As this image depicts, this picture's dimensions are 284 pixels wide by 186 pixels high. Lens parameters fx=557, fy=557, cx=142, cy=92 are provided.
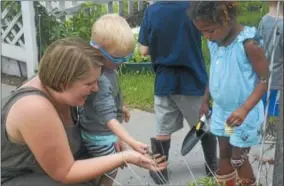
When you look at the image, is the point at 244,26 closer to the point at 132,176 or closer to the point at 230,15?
the point at 230,15

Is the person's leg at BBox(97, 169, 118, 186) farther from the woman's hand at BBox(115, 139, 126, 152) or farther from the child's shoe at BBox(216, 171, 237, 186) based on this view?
the child's shoe at BBox(216, 171, 237, 186)

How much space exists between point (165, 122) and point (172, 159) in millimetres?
207

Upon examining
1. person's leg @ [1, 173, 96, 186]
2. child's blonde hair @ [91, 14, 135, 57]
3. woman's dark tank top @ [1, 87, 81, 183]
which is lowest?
person's leg @ [1, 173, 96, 186]

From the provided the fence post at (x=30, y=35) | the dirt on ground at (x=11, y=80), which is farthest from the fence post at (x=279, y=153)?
the fence post at (x=30, y=35)

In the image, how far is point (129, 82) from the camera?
344cm

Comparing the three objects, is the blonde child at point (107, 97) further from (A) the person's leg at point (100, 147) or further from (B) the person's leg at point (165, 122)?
(B) the person's leg at point (165, 122)

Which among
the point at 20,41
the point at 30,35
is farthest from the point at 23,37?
the point at 30,35

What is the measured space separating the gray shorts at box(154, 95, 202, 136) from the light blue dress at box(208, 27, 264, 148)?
488 mm

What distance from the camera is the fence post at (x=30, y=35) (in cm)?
396

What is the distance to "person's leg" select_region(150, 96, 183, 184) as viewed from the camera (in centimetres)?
298

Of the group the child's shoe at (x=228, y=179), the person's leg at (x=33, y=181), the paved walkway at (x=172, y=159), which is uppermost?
the person's leg at (x=33, y=181)

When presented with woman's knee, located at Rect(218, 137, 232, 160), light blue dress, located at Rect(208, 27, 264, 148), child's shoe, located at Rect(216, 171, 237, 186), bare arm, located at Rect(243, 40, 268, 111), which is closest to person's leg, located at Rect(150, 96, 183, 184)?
woman's knee, located at Rect(218, 137, 232, 160)

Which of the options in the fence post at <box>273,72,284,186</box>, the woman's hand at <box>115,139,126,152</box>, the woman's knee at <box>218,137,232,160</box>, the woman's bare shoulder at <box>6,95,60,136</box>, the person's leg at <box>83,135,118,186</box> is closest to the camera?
the fence post at <box>273,72,284,186</box>

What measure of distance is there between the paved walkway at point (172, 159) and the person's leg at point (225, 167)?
0.12 metres
